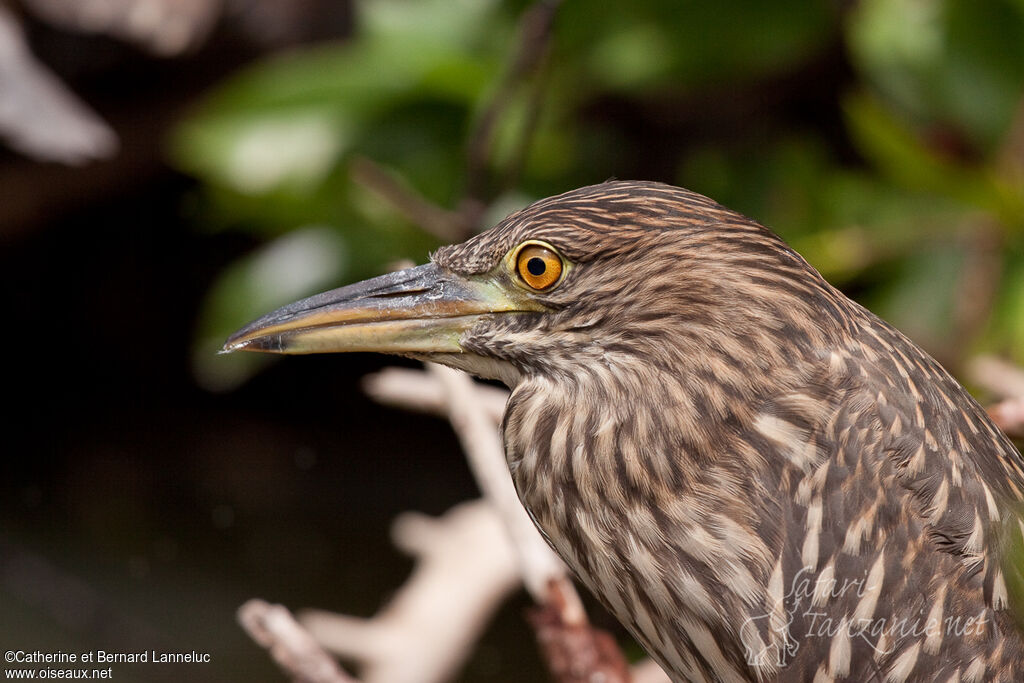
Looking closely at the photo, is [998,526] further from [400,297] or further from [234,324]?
[234,324]

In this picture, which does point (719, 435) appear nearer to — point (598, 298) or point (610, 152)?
→ point (598, 298)

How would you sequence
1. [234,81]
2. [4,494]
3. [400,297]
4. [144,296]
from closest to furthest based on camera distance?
[400,297]
[234,81]
[4,494]
[144,296]

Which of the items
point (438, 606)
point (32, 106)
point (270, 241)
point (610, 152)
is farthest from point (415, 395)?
point (270, 241)

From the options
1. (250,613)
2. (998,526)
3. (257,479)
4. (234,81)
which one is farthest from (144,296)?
(998,526)

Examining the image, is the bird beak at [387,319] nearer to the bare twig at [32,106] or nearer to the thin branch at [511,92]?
the thin branch at [511,92]

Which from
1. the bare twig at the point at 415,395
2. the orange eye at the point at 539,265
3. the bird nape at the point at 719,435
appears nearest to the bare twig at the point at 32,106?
the bare twig at the point at 415,395

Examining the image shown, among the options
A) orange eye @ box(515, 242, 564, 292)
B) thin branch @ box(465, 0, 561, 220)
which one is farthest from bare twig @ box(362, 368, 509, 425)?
orange eye @ box(515, 242, 564, 292)

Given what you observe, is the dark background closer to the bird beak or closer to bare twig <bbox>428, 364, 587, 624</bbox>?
bare twig <bbox>428, 364, 587, 624</bbox>
